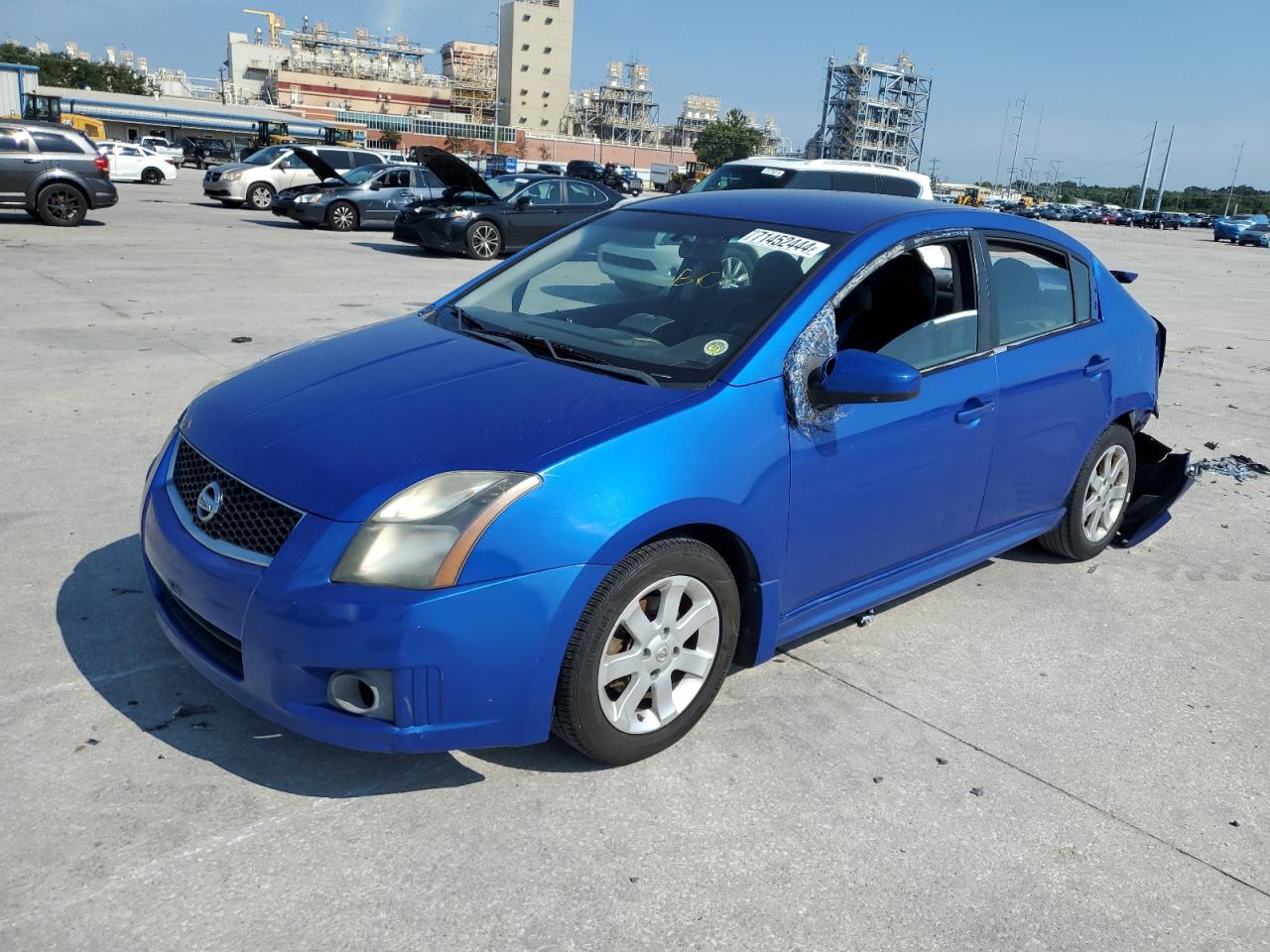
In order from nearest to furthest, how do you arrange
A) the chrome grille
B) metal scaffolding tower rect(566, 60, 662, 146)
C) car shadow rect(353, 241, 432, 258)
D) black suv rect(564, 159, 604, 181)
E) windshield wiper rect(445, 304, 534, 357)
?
1. the chrome grille
2. windshield wiper rect(445, 304, 534, 357)
3. car shadow rect(353, 241, 432, 258)
4. black suv rect(564, 159, 604, 181)
5. metal scaffolding tower rect(566, 60, 662, 146)

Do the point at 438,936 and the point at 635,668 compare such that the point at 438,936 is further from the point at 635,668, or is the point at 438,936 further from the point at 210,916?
the point at 635,668

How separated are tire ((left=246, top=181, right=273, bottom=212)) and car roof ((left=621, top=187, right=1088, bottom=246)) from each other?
23.0m

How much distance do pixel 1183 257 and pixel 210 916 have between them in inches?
1343

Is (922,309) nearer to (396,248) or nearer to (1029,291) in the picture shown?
(1029,291)

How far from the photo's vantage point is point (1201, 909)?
8.58 ft

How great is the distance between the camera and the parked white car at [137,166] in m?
32.6

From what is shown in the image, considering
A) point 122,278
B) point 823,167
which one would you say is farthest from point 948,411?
point 122,278

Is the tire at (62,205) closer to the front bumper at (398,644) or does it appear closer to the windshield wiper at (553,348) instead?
the windshield wiper at (553,348)

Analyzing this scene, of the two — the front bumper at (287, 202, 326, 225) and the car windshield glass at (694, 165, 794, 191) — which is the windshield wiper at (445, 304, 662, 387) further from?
the front bumper at (287, 202, 326, 225)

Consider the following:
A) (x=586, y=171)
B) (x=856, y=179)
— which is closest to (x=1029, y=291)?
(x=856, y=179)

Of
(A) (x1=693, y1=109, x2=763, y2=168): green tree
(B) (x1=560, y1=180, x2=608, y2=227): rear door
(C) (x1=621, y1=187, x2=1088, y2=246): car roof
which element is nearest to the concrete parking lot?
(C) (x1=621, y1=187, x2=1088, y2=246): car roof

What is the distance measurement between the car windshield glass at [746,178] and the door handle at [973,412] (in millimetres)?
8712

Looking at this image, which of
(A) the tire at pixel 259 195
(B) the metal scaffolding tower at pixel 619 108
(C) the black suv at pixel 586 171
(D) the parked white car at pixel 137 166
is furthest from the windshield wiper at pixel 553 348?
(B) the metal scaffolding tower at pixel 619 108

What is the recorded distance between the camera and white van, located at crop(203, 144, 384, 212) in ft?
81.4
